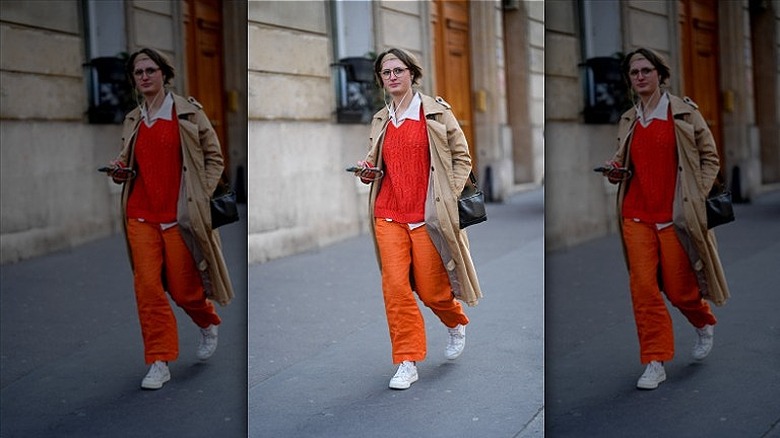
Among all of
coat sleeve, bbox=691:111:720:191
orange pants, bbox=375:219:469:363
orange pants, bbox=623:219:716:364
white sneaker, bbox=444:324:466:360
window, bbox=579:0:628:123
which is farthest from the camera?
white sneaker, bbox=444:324:466:360

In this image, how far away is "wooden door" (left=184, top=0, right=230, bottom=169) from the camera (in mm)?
4113

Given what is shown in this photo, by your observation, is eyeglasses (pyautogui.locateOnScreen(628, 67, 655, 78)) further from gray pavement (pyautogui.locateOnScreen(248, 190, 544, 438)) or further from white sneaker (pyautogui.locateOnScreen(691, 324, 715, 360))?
white sneaker (pyautogui.locateOnScreen(691, 324, 715, 360))

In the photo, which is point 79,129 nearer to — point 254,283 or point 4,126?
point 4,126

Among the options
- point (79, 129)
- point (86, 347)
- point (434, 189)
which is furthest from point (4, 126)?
point (434, 189)

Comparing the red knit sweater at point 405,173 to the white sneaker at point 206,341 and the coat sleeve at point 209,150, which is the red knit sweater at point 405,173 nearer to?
the coat sleeve at point 209,150

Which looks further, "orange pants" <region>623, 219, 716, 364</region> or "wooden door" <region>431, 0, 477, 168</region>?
"wooden door" <region>431, 0, 477, 168</region>

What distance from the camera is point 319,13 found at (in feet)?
15.3

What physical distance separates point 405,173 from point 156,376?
1.30 metres

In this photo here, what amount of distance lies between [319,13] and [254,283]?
129 cm

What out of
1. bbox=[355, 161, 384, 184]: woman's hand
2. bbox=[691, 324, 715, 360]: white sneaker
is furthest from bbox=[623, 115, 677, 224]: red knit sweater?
bbox=[355, 161, 384, 184]: woman's hand

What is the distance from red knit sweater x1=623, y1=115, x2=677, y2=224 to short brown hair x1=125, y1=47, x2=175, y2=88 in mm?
1789

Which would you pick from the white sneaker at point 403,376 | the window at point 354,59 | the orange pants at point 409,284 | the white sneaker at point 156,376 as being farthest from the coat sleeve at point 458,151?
the white sneaker at point 156,376

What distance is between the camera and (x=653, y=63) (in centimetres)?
374

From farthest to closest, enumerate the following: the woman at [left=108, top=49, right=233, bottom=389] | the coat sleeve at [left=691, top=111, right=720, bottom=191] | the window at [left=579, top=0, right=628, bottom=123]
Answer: the woman at [left=108, top=49, right=233, bottom=389]
the window at [left=579, top=0, right=628, bottom=123]
the coat sleeve at [left=691, top=111, right=720, bottom=191]
